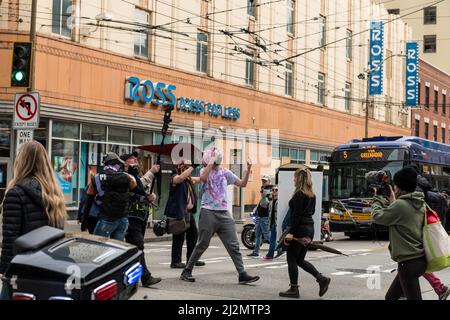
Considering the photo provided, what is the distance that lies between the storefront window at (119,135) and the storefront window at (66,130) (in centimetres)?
163

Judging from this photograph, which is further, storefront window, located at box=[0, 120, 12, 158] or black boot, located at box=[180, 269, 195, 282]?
storefront window, located at box=[0, 120, 12, 158]

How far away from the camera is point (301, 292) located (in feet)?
29.1

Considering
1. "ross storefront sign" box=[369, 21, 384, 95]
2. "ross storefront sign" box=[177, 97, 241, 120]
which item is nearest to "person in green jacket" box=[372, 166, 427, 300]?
"ross storefront sign" box=[177, 97, 241, 120]

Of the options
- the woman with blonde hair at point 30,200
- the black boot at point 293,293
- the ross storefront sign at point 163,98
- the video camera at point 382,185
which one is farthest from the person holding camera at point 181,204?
the ross storefront sign at point 163,98

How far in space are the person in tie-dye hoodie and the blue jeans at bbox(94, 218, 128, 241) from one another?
1374 mm

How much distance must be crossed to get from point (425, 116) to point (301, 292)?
48.1m

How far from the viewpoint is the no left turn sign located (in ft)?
48.8

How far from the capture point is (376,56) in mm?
41031

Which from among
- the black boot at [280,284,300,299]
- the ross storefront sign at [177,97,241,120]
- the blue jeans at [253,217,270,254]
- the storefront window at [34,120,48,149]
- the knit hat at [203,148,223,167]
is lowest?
the black boot at [280,284,300,299]

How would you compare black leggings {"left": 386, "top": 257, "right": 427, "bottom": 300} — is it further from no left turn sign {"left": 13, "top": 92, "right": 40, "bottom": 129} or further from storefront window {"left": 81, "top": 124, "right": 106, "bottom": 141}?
storefront window {"left": 81, "top": 124, "right": 106, "bottom": 141}

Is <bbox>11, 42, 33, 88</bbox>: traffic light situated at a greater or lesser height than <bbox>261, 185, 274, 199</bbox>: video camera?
greater

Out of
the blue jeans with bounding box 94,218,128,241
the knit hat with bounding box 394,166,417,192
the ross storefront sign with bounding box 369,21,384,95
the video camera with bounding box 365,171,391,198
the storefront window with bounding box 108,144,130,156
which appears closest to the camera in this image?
the knit hat with bounding box 394,166,417,192
